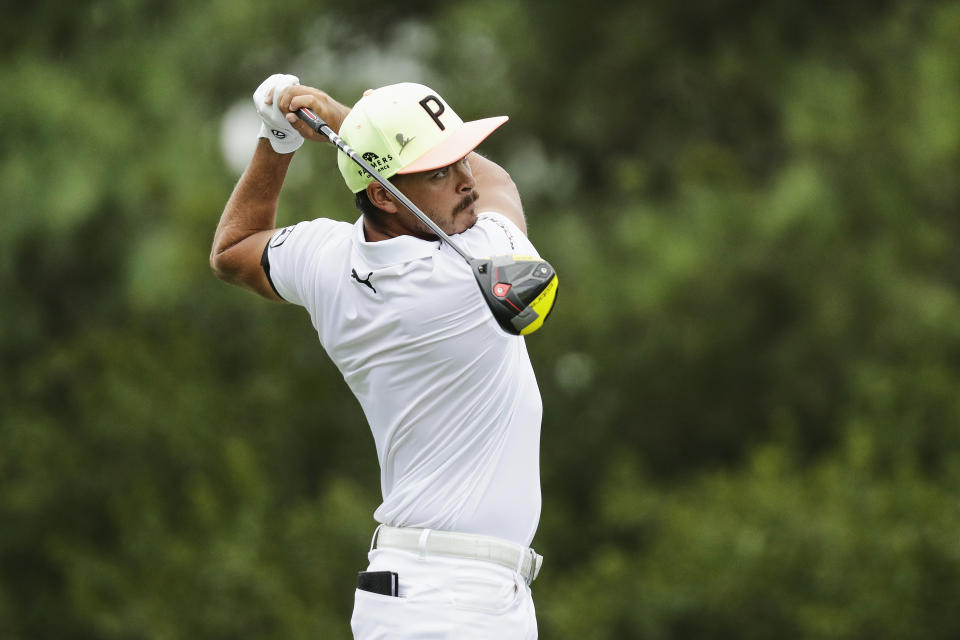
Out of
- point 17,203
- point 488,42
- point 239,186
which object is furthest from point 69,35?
point 239,186

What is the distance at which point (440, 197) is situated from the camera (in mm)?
4422

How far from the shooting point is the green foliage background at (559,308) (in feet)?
40.9

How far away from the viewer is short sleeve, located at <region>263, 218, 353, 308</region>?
4512 mm

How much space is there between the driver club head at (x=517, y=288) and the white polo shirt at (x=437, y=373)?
11 cm

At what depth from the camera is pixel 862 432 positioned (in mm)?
12289

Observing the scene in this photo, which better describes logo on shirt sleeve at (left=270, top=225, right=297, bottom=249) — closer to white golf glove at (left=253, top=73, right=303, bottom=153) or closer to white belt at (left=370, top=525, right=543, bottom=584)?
white golf glove at (left=253, top=73, right=303, bottom=153)

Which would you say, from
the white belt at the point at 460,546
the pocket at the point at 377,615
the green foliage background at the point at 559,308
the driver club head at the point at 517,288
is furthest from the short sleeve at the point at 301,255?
the green foliage background at the point at 559,308

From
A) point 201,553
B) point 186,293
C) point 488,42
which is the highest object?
point 488,42

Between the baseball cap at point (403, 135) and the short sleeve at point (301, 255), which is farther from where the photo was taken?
the short sleeve at point (301, 255)

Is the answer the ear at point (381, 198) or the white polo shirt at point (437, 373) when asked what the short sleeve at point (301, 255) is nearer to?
the white polo shirt at point (437, 373)

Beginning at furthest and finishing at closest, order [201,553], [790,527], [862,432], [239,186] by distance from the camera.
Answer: [201,553] < [862,432] < [790,527] < [239,186]

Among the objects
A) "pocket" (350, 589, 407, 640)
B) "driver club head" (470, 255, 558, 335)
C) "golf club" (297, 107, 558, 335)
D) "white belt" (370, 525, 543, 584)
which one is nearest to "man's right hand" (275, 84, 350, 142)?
"golf club" (297, 107, 558, 335)

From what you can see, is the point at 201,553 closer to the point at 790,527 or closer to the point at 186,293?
the point at 186,293

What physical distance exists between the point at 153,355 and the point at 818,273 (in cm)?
570
